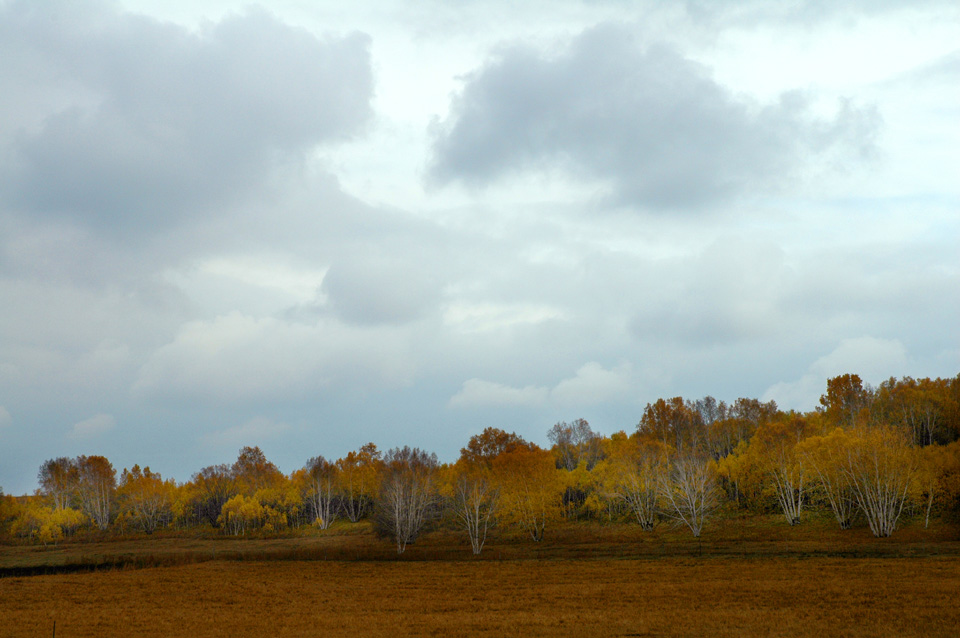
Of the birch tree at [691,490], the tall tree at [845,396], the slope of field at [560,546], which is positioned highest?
the tall tree at [845,396]

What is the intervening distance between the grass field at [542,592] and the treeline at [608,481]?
8.67 meters

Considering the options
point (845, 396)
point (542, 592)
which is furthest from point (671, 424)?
point (542, 592)

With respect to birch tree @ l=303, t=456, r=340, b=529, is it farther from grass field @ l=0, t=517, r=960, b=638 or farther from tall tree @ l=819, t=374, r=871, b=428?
tall tree @ l=819, t=374, r=871, b=428

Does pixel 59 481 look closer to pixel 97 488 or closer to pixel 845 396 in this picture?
pixel 97 488

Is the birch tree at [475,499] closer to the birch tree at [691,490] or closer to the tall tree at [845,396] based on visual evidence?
the birch tree at [691,490]

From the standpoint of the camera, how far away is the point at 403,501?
94.6 meters

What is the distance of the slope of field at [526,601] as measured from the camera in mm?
31906

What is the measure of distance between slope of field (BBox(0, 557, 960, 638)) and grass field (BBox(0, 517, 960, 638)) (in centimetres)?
15

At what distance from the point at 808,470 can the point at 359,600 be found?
72.2 meters

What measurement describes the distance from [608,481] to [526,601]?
234ft

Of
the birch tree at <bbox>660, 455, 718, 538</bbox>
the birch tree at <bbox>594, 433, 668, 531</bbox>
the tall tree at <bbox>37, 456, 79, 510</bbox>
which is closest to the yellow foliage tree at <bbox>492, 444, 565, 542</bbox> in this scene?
the birch tree at <bbox>594, 433, 668, 531</bbox>

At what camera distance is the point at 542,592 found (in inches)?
1736

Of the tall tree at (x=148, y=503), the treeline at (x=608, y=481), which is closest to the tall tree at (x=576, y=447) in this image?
the treeline at (x=608, y=481)

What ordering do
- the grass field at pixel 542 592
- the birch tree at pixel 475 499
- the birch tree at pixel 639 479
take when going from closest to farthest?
the grass field at pixel 542 592, the birch tree at pixel 475 499, the birch tree at pixel 639 479
